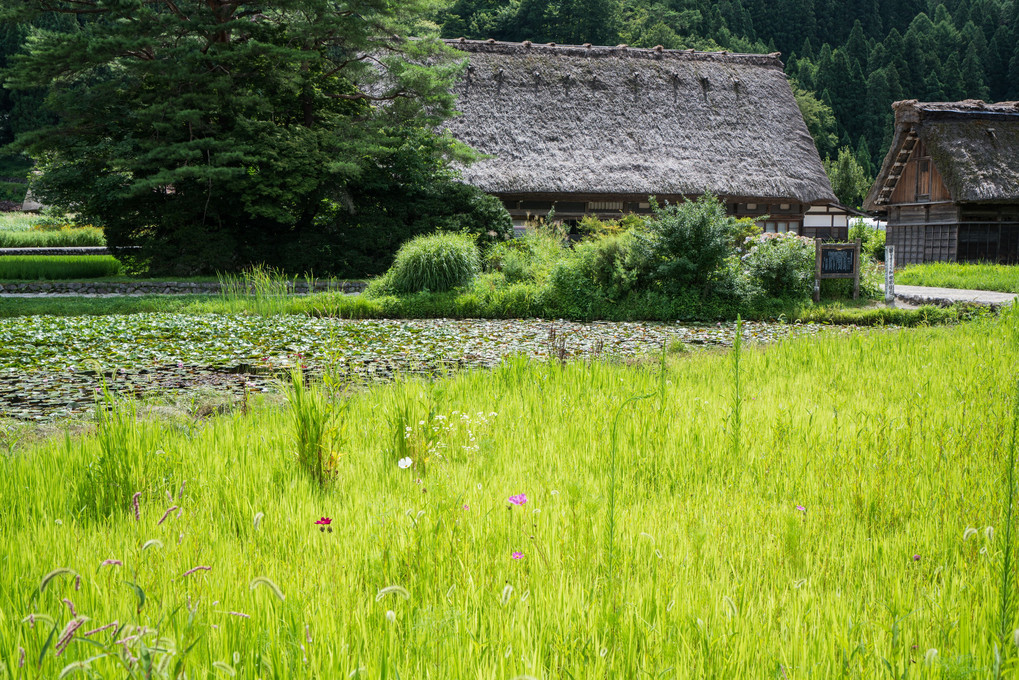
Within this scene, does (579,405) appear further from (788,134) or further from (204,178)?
(788,134)

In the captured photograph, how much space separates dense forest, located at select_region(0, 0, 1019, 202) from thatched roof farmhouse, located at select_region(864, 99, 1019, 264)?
13549 mm

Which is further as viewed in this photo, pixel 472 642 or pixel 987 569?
pixel 987 569

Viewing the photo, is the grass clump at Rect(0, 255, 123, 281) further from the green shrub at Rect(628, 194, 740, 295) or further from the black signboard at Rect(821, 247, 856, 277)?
the black signboard at Rect(821, 247, 856, 277)

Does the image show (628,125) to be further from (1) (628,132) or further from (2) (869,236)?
(2) (869,236)

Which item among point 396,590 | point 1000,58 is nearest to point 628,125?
point 396,590

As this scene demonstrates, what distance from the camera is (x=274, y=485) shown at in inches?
123

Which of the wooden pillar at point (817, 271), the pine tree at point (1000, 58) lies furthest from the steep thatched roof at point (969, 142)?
the pine tree at point (1000, 58)

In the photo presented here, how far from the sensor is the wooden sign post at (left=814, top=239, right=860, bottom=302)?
37.5 ft

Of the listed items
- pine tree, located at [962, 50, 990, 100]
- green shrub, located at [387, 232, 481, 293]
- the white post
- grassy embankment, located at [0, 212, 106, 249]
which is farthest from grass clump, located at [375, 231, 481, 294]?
pine tree, located at [962, 50, 990, 100]

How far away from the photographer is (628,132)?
21.5 meters

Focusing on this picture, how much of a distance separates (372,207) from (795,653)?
47.7 feet

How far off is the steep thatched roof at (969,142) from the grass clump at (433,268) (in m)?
15.1

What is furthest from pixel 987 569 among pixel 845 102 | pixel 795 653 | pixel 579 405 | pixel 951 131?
pixel 845 102

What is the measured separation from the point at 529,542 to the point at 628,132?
20567 millimetres
